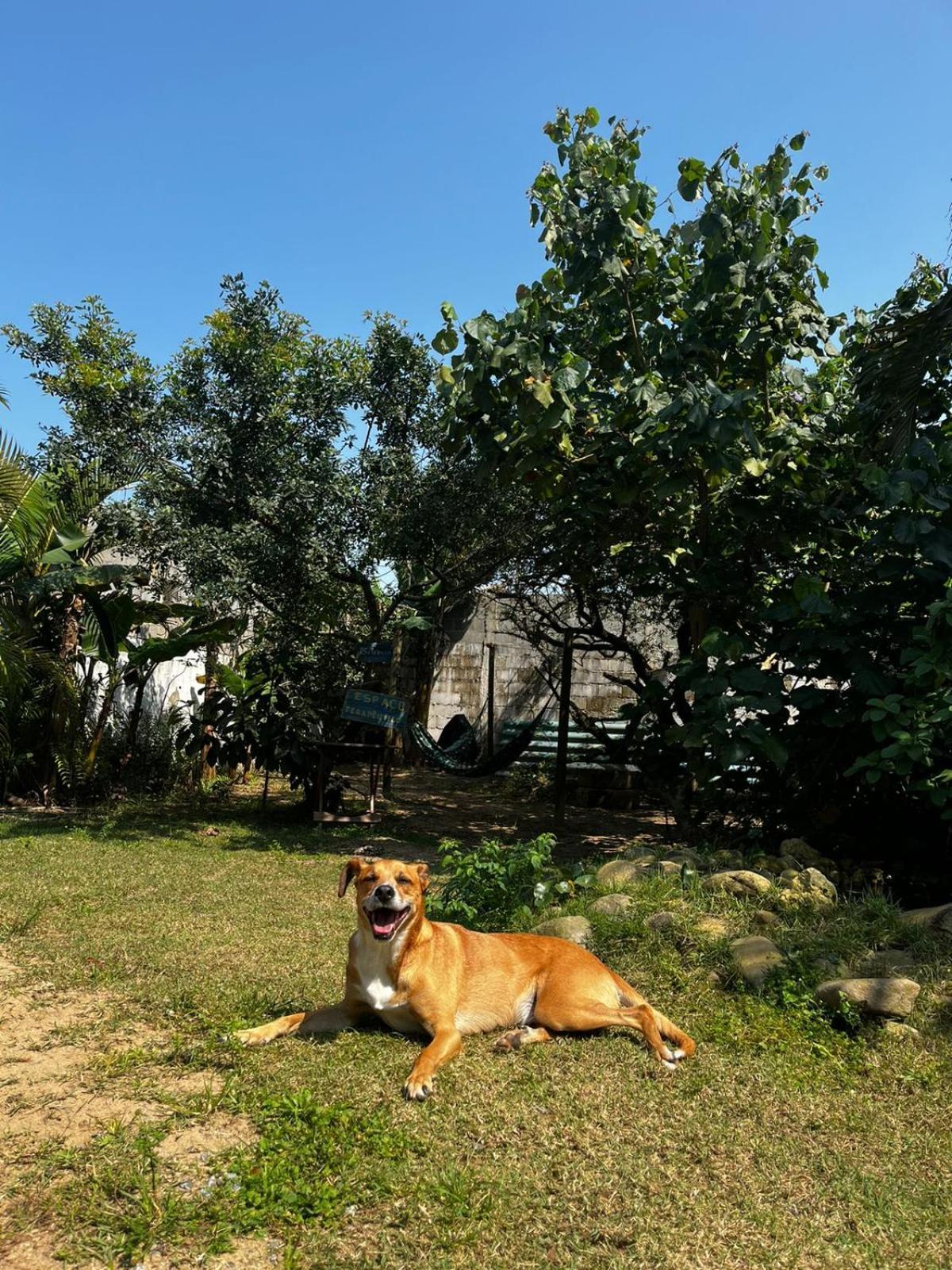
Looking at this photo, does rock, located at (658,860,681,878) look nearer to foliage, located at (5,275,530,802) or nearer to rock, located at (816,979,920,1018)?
rock, located at (816,979,920,1018)

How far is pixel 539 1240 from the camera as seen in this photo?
2.29 metres

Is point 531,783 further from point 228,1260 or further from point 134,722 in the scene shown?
point 228,1260

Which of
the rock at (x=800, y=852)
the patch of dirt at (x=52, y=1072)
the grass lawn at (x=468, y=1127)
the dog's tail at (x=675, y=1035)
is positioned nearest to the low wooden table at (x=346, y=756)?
the rock at (x=800, y=852)

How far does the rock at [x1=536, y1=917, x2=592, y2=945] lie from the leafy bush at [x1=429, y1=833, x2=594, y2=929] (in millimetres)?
257

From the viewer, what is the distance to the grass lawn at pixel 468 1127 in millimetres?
2291

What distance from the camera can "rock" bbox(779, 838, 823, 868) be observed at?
5949 millimetres

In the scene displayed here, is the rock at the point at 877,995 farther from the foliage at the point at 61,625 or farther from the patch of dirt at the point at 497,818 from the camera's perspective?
the foliage at the point at 61,625

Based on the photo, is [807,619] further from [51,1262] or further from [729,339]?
[51,1262]

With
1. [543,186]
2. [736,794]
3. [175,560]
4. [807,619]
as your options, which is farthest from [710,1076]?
[175,560]

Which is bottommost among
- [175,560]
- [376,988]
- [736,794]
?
[376,988]

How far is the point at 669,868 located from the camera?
5.37m

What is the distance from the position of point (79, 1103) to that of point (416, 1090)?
40.7 inches

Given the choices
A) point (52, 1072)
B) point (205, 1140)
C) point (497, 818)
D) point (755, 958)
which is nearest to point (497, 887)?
point (755, 958)

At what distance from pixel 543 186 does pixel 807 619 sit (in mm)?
3364
